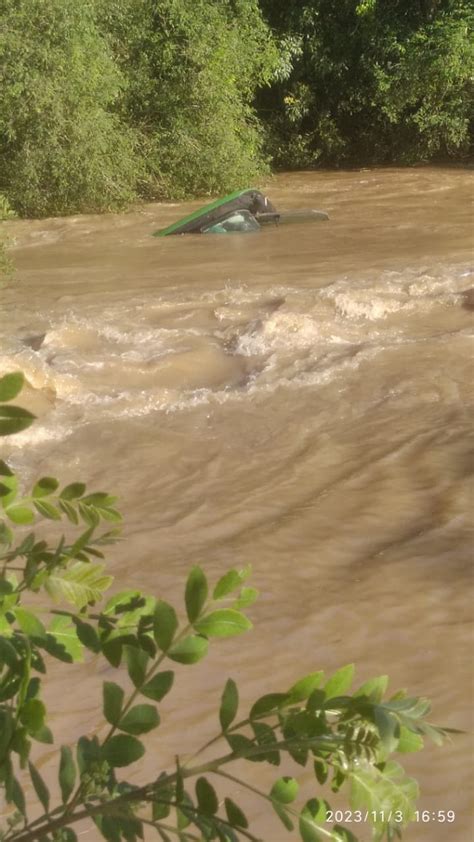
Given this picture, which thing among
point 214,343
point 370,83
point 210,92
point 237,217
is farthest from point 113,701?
point 370,83

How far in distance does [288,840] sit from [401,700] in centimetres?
174

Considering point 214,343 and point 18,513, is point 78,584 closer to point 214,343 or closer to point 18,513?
point 18,513

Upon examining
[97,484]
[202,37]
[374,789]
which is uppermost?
[202,37]

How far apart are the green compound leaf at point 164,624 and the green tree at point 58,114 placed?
11288mm

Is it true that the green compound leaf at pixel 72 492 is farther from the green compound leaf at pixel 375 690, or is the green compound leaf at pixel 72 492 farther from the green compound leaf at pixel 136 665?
the green compound leaf at pixel 375 690

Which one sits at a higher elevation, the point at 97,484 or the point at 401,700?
the point at 401,700

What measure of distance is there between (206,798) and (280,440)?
430 cm

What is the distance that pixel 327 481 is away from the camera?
4664mm

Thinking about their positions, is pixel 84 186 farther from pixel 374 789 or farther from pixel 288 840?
pixel 374 789

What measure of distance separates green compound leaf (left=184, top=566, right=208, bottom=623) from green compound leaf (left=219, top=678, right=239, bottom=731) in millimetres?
73

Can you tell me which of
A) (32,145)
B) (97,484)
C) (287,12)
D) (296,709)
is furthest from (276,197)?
(296,709)

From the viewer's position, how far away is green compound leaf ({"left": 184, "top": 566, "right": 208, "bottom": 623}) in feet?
3.26

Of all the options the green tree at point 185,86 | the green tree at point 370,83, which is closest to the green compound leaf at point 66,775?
the green tree at point 185,86

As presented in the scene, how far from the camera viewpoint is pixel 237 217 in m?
11.0
